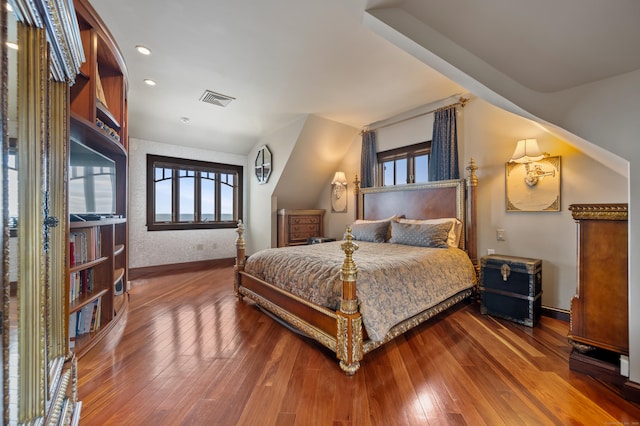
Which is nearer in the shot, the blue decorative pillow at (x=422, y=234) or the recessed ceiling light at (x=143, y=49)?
the recessed ceiling light at (x=143, y=49)

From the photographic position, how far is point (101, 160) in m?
2.25

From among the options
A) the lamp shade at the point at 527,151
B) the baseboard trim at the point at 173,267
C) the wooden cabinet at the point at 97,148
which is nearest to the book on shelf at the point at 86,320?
the wooden cabinet at the point at 97,148

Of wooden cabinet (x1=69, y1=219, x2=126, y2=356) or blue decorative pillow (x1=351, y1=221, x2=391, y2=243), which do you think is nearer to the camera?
wooden cabinet (x1=69, y1=219, x2=126, y2=356)

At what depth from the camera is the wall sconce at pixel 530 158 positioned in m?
2.63

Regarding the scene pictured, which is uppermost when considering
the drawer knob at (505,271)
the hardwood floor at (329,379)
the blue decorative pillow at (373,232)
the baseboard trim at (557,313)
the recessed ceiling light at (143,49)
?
the recessed ceiling light at (143,49)

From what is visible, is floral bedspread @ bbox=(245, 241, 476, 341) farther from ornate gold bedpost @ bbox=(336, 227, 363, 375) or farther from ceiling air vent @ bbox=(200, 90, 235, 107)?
ceiling air vent @ bbox=(200, 90, 235, 107)

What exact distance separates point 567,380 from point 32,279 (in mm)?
2904

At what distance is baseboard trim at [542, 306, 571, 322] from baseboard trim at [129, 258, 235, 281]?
5.15m

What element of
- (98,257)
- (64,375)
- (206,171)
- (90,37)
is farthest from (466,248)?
(206,171)

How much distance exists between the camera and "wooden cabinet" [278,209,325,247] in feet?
16.4

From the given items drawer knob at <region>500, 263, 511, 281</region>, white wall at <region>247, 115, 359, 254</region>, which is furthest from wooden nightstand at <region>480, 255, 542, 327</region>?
white wall at <region>247, 115, 359, 254</region>

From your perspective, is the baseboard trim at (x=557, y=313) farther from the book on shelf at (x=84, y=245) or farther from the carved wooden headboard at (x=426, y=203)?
the book on shelf at (x=84, y=245)

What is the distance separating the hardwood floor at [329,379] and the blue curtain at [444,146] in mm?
1956

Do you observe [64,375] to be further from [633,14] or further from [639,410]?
[633,14]
